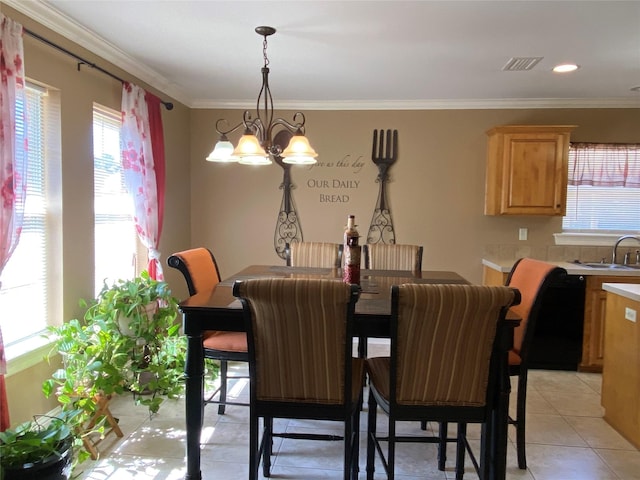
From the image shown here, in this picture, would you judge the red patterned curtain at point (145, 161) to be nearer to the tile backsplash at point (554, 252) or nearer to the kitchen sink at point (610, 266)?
the tile backsplash at point (554, 252)

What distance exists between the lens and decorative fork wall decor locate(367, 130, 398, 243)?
4.23 m

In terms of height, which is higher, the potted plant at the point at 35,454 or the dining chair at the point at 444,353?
the dining chair at the point at 444,353

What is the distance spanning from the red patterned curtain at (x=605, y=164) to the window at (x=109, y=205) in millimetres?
3810

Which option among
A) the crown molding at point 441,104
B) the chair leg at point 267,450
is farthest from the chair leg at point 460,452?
the crown molding at point 441,104

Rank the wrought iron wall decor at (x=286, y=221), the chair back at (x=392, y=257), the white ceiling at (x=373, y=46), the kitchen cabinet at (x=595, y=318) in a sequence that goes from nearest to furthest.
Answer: the white ceiling at (x=373, y=46)
the chair back at (x=392, y=257)
the kitchen cabinet at (x=595, y=318)
the wrought iron wall decor at (x=286, y=221)

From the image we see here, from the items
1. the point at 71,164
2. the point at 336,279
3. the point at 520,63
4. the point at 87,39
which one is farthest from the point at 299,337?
the point at 520,63

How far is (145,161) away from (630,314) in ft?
10.6

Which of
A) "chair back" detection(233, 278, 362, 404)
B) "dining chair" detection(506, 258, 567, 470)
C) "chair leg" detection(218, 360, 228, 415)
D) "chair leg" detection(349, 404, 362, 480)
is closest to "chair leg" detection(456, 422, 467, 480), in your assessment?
"dining chair" detection(506, 258, 567, 470)

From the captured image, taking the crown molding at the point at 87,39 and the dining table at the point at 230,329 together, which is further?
the crown molding at the point at 87,39

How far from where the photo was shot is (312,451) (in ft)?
7.85

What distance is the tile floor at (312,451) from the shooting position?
219cm

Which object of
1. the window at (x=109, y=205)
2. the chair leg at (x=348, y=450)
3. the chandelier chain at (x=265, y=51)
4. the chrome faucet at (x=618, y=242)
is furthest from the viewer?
the chrome faucet at (x=618, y=242)

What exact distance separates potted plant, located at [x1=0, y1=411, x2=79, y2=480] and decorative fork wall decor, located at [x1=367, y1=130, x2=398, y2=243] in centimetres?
301

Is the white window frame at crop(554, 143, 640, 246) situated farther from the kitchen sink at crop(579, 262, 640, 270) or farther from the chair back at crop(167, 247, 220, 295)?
the chair back at crop(167, 247, 220, 295)
